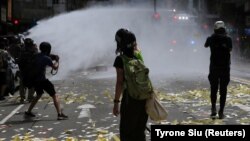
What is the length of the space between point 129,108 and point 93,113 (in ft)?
17.7

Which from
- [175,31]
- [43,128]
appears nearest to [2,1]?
[175,31]

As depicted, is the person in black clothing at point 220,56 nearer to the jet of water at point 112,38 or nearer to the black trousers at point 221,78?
the black trousers at point 221,78

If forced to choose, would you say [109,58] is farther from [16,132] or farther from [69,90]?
[16,132]

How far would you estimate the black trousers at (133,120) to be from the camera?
574 centimetres

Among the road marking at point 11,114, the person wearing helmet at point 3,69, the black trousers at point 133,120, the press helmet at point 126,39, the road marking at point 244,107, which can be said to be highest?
the press helmet at point 126,39

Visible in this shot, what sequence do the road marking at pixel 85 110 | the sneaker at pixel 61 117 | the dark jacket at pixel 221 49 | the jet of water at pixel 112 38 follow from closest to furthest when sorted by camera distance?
the dark jacket at pixel 221 49
the sneaker at pixel 61 117
the road marking at pixel 85 110
the jet of water at pixel 112 38

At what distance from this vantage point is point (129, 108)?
5.77 meters

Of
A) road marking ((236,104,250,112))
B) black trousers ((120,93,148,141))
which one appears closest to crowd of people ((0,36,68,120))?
road marking ((236,104,250,112))

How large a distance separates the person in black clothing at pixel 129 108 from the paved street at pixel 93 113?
2.26 meters

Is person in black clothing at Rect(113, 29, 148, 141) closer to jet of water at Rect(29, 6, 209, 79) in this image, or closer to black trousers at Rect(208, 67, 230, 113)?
black trousers at Rect(208, 67, 230, 113)

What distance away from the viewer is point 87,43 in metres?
25.4

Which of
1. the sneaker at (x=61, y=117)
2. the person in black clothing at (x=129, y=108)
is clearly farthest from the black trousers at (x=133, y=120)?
the sneaker at (x=61, y=117)

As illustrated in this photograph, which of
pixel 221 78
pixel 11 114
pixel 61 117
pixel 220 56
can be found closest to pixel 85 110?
pixel 61 117

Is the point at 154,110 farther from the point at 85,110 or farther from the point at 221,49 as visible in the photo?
the point at 85,110
